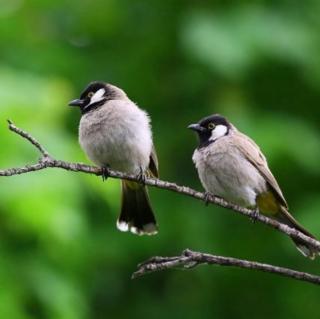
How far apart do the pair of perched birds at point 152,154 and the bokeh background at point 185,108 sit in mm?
1148

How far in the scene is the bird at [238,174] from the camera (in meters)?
5.04

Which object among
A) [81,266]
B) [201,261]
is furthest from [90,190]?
[201,261]

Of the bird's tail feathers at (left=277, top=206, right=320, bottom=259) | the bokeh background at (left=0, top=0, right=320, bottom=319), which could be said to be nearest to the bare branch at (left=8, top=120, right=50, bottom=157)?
the bird's tail feathers at (left=277, top=206, right=320, bottom=259)

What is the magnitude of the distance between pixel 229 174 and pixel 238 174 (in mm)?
44

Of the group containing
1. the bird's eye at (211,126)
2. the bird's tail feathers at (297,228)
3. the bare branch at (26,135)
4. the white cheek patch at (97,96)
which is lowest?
the bare branch at (26,135)

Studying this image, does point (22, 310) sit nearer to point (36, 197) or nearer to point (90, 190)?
point (36, 197)

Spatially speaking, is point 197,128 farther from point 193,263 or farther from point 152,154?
point 193,263

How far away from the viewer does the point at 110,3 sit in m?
8.95

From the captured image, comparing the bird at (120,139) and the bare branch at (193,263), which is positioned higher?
the bird at (120,139)

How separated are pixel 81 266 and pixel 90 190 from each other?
517 millimetres

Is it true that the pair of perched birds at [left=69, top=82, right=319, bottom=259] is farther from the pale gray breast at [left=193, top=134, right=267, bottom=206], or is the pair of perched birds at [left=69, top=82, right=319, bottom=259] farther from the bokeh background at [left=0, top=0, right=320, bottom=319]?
the bokeh background at [left=0, top=0, right=320, bottom=319]

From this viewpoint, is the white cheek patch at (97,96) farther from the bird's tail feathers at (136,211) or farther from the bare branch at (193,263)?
the bare branch at (193,263)

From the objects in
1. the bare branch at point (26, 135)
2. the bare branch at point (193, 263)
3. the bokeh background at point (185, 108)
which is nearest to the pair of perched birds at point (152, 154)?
the bokeh background at point (185, 108)

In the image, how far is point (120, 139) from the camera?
526 centimetres
